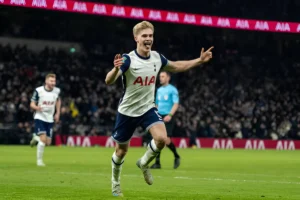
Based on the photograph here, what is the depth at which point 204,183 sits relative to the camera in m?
14.0

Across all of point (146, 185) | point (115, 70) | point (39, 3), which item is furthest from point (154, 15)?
point (115, 70)

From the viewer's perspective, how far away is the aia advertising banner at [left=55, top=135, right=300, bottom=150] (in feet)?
125

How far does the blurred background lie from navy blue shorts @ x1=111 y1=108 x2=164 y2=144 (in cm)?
2523

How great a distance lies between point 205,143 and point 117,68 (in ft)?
101

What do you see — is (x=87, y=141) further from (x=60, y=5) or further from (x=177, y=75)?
(x=177, y=75)

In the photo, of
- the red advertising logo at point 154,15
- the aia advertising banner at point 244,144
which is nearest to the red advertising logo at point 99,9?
the red advertising logo at point 154,15

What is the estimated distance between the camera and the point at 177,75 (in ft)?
151

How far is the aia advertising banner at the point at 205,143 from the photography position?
37969 millimetres

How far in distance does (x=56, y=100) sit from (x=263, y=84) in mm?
29861

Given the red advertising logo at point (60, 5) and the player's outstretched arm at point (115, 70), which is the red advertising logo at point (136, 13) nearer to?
the red advertising logo at point (60, 5)

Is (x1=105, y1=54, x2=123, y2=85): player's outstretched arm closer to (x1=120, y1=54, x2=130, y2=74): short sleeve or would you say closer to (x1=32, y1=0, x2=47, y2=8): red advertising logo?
(x1=120, y1=54, x2=130, y2=74): short sleeve

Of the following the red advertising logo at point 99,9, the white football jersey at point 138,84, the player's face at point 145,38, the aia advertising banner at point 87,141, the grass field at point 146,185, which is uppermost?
the red advertising logo at point 99,9

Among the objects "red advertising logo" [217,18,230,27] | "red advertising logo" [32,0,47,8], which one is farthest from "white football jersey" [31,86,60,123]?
"red advertising logo" [217,18,230,27]

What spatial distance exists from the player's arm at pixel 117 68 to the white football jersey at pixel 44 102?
9559 millimetres
